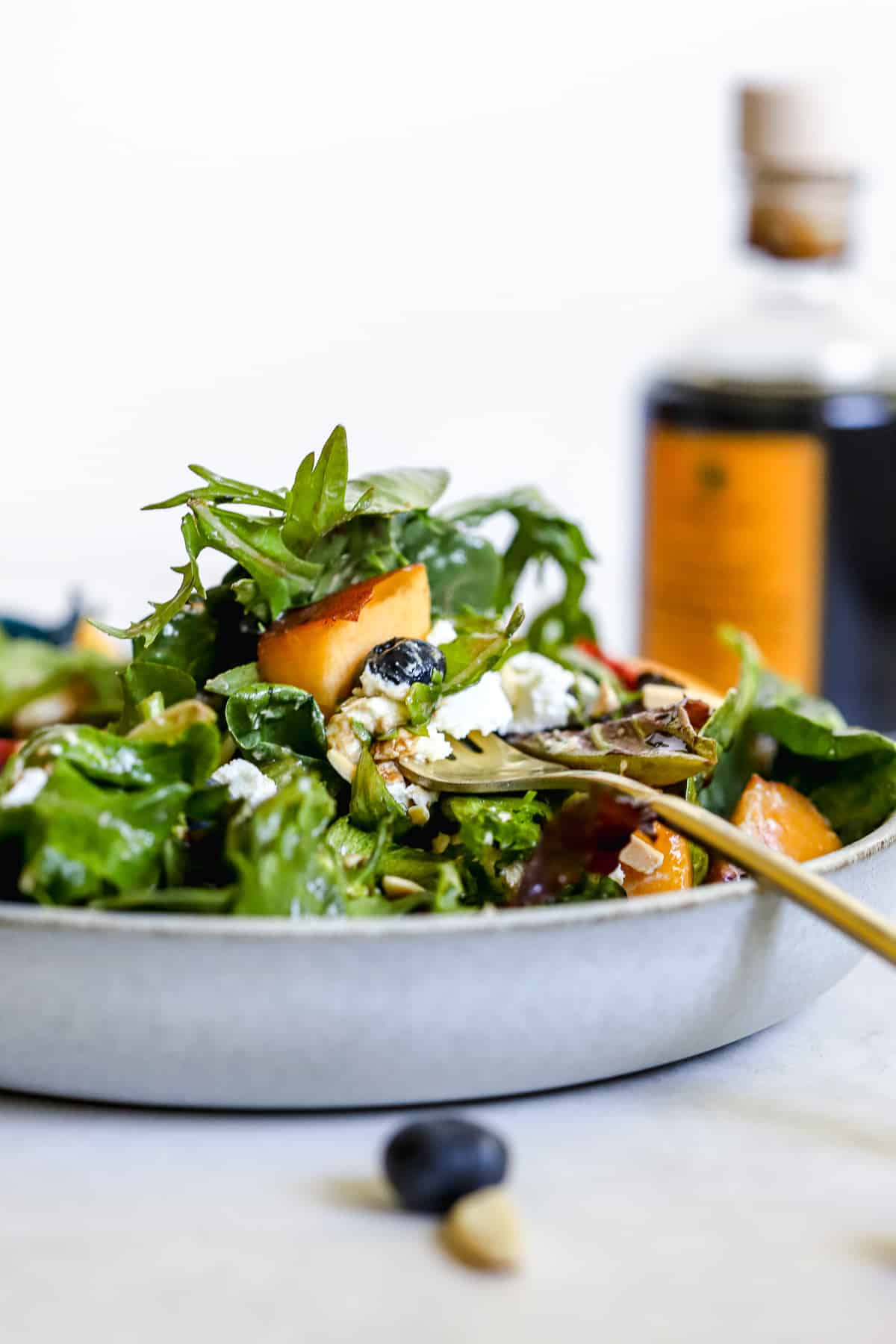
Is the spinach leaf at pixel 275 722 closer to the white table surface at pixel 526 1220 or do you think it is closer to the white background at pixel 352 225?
the white table surface at pixel 526 1220

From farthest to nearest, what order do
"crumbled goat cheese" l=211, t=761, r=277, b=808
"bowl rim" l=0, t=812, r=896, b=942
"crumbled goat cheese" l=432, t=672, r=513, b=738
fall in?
"crumbled goat cheese" l=432, t=672, r=513, b=738, "crumbled goat cheese" l=211, t=761, r=277, b=808, "bowl rim" l=0, t=812, r=896, b=942

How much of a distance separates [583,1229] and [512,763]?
419 mm

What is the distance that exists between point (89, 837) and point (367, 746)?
0.26 metres

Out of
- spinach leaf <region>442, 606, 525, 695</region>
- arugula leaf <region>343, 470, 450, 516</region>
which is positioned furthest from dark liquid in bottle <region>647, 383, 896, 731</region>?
spinach leaf <region>442, 606, 525, 695</region>

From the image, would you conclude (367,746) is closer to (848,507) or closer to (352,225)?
(848,507)

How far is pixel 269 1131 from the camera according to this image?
1.11 m

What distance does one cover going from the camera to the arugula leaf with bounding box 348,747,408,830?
1269 millimetres

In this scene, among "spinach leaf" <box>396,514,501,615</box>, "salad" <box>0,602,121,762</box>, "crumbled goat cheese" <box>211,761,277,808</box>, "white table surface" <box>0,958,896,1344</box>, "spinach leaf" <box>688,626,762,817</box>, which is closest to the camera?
"white table surface" <box>0,958,896,1344</box>

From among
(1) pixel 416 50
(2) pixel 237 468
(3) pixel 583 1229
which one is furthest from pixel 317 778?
(1) pixel 416 50

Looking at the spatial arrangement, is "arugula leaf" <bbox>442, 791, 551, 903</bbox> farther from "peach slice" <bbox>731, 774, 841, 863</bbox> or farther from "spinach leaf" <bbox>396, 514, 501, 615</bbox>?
"spinach leaf" <bbox>396, 514, 501, 615</bbox>

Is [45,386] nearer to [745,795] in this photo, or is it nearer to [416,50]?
[416,50]

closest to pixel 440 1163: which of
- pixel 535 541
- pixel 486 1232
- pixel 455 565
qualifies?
pixel 486 1232

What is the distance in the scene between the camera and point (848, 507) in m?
2.79

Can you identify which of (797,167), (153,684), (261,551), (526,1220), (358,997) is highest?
(797,167)
